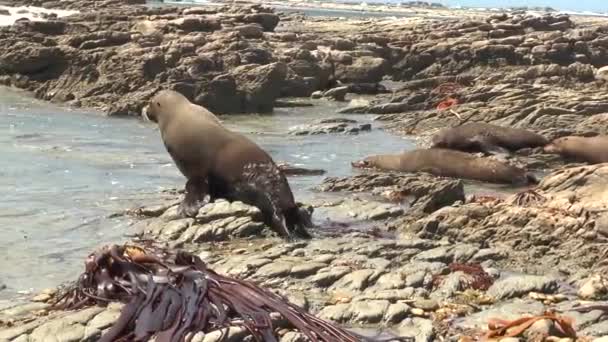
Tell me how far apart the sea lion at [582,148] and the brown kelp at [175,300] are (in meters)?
10.9

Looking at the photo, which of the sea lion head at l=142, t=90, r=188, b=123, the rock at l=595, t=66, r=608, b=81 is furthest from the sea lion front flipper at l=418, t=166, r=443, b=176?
the rock at l=595, t=66, r=608, b=81

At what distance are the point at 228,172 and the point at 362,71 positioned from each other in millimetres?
22494

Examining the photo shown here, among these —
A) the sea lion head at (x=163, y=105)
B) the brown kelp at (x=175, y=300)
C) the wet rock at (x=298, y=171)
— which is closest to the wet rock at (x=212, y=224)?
the sea lion head at (x=163, y=105)

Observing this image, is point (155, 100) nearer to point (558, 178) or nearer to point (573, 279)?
point (558, 178)

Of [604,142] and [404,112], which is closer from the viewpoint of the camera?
[604,142]

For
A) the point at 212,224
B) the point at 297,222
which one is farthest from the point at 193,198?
the point at 297,222

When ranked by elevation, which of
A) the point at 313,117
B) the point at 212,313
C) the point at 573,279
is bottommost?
the point at 313,117

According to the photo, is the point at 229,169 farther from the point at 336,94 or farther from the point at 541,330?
the point at 336,94

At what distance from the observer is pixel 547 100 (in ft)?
74.3

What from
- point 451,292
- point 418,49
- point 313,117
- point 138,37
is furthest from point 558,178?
point 418,49

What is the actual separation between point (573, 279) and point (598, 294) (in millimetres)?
614

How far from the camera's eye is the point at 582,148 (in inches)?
662

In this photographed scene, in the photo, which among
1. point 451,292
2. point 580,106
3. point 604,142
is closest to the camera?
point 451,292

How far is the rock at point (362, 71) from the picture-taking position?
3288 centimetres
